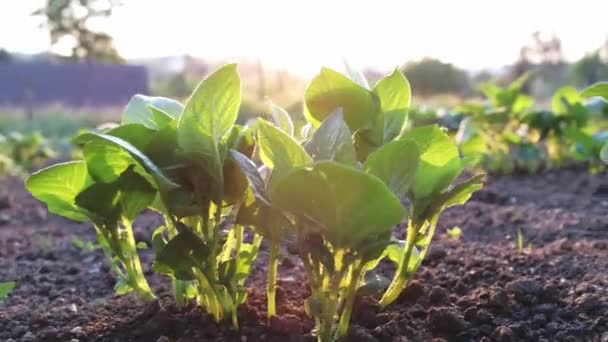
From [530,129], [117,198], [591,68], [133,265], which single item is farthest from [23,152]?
[591,68]

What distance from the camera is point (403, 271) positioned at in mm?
1391

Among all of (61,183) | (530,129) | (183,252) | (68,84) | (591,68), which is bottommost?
(68,84)

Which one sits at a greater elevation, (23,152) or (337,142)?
(337,142)

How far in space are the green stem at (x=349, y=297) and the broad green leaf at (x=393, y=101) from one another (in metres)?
0.28

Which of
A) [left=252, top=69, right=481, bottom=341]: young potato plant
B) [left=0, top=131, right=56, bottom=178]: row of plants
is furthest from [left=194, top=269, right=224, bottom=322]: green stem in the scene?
[left=0, top=131, right=56, bottom=178]: row of plants

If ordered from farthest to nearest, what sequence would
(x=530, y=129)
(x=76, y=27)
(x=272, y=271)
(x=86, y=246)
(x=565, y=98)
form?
1. (x=76, y=27)
2. (x=530, y=129)
3. (x=565, y=98)
4. (x=86, y=246)
5. (x=272, y=271)

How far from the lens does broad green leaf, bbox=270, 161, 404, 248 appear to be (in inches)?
39.3

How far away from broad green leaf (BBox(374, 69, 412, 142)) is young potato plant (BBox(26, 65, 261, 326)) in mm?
266

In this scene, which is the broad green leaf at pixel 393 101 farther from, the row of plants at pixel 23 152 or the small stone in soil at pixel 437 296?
the row of plants at pixel 23 152

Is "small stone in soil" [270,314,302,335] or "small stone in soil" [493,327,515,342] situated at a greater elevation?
"small stone in soil" [270,314,302,335]

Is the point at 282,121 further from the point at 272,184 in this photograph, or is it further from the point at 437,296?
the point at 437,296

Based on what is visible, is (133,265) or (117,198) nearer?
(117,198)

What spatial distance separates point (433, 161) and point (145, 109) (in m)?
0.59

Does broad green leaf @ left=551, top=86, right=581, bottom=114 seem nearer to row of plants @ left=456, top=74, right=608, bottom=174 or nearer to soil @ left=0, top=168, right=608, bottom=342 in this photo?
row of plants @ left=456, top=74, right=608, bottom=174
